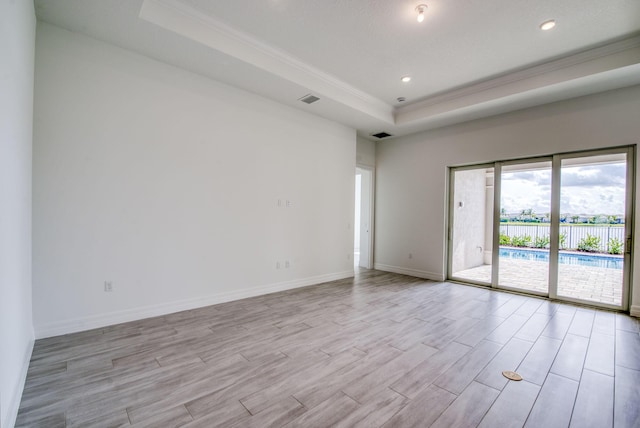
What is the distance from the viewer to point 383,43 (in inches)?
136

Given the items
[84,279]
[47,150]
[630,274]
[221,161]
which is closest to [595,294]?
[630,274]

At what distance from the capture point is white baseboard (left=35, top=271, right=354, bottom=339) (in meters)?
2.90

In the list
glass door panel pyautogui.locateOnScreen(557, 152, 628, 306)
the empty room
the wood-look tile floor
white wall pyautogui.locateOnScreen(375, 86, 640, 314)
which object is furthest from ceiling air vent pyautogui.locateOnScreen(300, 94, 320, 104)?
glass door panel pyautogui.locateOnScreen(557, 152, 628, 306)

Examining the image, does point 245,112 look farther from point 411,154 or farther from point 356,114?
point 411,154

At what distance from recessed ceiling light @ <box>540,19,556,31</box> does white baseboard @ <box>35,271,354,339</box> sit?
476cm

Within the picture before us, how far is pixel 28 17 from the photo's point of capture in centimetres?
239

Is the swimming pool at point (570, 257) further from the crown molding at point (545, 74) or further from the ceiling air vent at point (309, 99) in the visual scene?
the ceiling air vent at point (309, 99)

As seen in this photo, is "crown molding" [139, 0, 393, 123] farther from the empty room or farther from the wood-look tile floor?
the wood-look tile floor

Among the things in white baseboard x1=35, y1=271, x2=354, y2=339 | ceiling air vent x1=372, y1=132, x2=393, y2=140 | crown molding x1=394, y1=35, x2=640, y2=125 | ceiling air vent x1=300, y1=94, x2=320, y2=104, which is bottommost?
white baseboard x1=35, y1=271, x2=354, y2=339

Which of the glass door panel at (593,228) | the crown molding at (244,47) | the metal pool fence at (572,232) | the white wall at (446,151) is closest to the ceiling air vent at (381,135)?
the white wall at (446,151)

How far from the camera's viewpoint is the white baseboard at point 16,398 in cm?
161

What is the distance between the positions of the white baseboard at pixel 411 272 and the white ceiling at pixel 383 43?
10.7 feet

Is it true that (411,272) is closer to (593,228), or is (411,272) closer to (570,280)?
(570,280)

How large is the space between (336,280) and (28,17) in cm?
526
